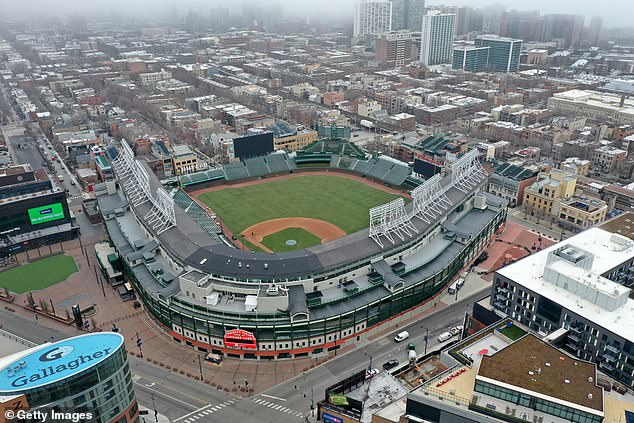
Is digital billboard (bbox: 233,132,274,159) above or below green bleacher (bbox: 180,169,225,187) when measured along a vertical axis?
above

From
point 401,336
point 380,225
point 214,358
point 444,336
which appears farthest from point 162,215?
point 444,336

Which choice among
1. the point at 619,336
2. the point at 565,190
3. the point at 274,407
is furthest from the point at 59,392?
the point at 565,190

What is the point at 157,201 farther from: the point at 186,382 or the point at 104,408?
the point at 104,408

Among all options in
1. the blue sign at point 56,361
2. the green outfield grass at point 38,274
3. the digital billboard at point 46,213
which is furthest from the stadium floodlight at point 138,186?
the blue sign at point 56,361

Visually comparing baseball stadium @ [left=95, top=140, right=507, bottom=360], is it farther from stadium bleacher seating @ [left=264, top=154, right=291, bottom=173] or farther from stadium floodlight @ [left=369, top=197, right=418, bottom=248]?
stadium bleacher seating @ [left=264, top=154, right=291, bottom=173]

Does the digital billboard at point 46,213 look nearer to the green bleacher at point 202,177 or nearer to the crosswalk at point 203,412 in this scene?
the green bleacher at point 202,177

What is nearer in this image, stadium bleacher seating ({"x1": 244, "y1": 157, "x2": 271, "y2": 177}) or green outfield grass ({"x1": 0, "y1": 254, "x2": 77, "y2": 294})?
green outfield grass ({"x1": 0, "y1": 254, "x2": 77, "y2": 294})

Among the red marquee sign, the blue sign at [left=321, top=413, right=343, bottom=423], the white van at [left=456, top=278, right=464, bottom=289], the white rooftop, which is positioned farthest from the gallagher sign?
the white van at [left=456, top=278, right=464, bottom=289]
